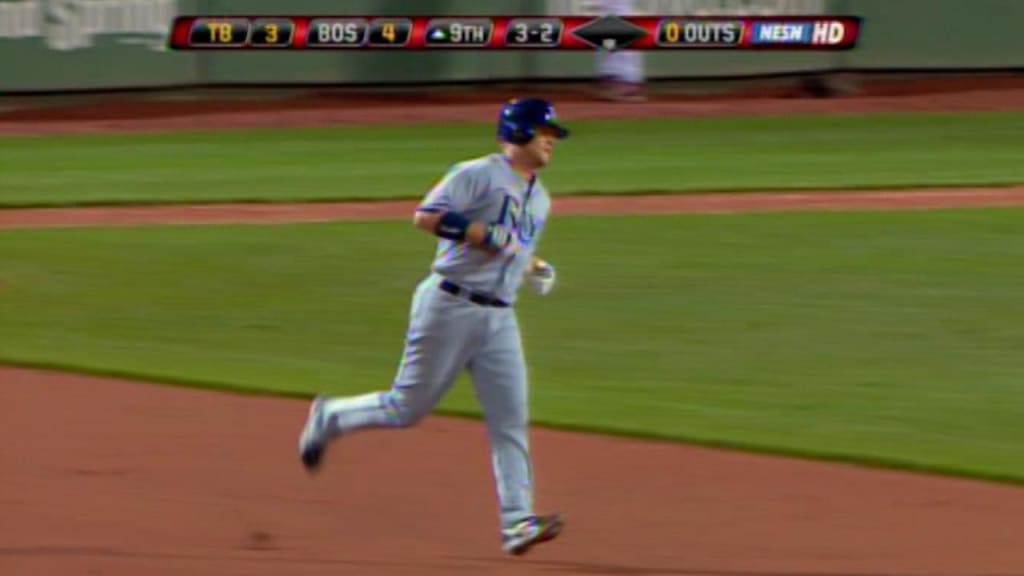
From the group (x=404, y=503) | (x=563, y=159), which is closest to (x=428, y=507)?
(x=404, y=503)

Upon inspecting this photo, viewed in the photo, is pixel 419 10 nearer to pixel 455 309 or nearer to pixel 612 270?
pixel 612 270

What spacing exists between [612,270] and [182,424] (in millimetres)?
5149

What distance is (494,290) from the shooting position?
23.6 ft

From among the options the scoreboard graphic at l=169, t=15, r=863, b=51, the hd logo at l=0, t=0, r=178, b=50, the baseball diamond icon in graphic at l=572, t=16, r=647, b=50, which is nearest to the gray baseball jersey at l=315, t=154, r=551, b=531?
the hd logo at l=0, t=0, r=178, b=50

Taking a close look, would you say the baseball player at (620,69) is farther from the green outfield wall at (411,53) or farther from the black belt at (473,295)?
the black belt at (473,295)

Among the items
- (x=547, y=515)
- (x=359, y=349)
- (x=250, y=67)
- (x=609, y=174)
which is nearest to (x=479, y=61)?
(x=250, y=67)

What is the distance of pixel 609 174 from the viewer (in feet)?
62.9

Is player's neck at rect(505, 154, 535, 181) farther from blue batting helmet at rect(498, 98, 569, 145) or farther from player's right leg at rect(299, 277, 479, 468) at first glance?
player's right leg at rect(299, 277, 479, 468)

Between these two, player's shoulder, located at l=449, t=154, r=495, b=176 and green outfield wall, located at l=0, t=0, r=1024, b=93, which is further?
green outfield wall, located at l=0, t=0, r=1024, b=93

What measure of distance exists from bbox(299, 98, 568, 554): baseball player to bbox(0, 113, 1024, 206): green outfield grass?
10459mm

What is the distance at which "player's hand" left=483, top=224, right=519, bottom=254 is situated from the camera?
7.04 metres

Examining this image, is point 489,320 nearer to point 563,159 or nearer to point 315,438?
point 315,438

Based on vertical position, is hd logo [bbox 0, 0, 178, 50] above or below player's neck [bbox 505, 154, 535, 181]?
above

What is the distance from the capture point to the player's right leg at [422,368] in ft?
23.7
